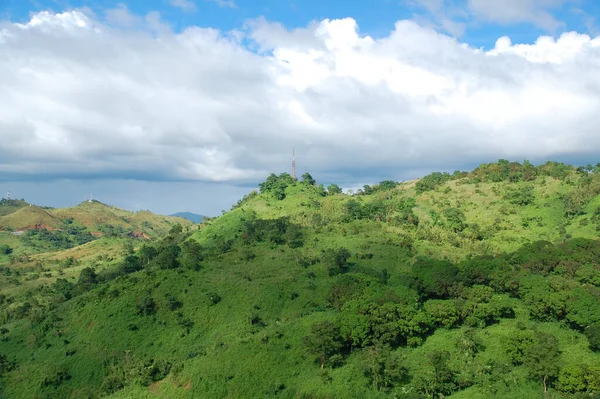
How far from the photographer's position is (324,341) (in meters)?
59.7

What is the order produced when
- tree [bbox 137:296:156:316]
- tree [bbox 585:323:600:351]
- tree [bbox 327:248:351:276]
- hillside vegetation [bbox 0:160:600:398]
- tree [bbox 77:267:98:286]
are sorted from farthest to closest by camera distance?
tree [bbox 77:267:98:286] → tree [bbox 327:248:351:276] → tree [bbox 137:296:156:316] → hillside vegetation [bbox 0:160:600:398] → tree [bbox 585:323:600:351]

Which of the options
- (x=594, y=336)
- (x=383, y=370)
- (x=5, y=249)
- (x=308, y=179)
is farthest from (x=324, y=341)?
(x=5, y=249)

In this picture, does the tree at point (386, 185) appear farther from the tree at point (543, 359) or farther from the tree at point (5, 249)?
the tree at point (5, 249)

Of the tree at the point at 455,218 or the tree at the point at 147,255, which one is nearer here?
the tree at the point at 147,255

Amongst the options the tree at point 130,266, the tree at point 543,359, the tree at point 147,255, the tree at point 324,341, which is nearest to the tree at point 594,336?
the tree at point 543,359

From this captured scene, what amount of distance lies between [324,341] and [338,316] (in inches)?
248

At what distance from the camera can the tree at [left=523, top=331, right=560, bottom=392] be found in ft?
166

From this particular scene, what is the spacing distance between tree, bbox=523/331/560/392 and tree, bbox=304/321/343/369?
70.5 ft

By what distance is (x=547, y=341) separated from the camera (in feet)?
180

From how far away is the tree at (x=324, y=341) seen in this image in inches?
2350

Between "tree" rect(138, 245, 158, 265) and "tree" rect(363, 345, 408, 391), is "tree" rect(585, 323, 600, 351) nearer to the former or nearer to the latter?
"tree" rect(363, 345, 408, 391)

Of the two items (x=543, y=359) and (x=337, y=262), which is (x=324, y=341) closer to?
(x=543, y=359)

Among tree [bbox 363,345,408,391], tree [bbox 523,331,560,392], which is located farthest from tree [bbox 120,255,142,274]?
tree [bbox 523,331,560,392]

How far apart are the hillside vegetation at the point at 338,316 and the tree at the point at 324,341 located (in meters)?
0.21
